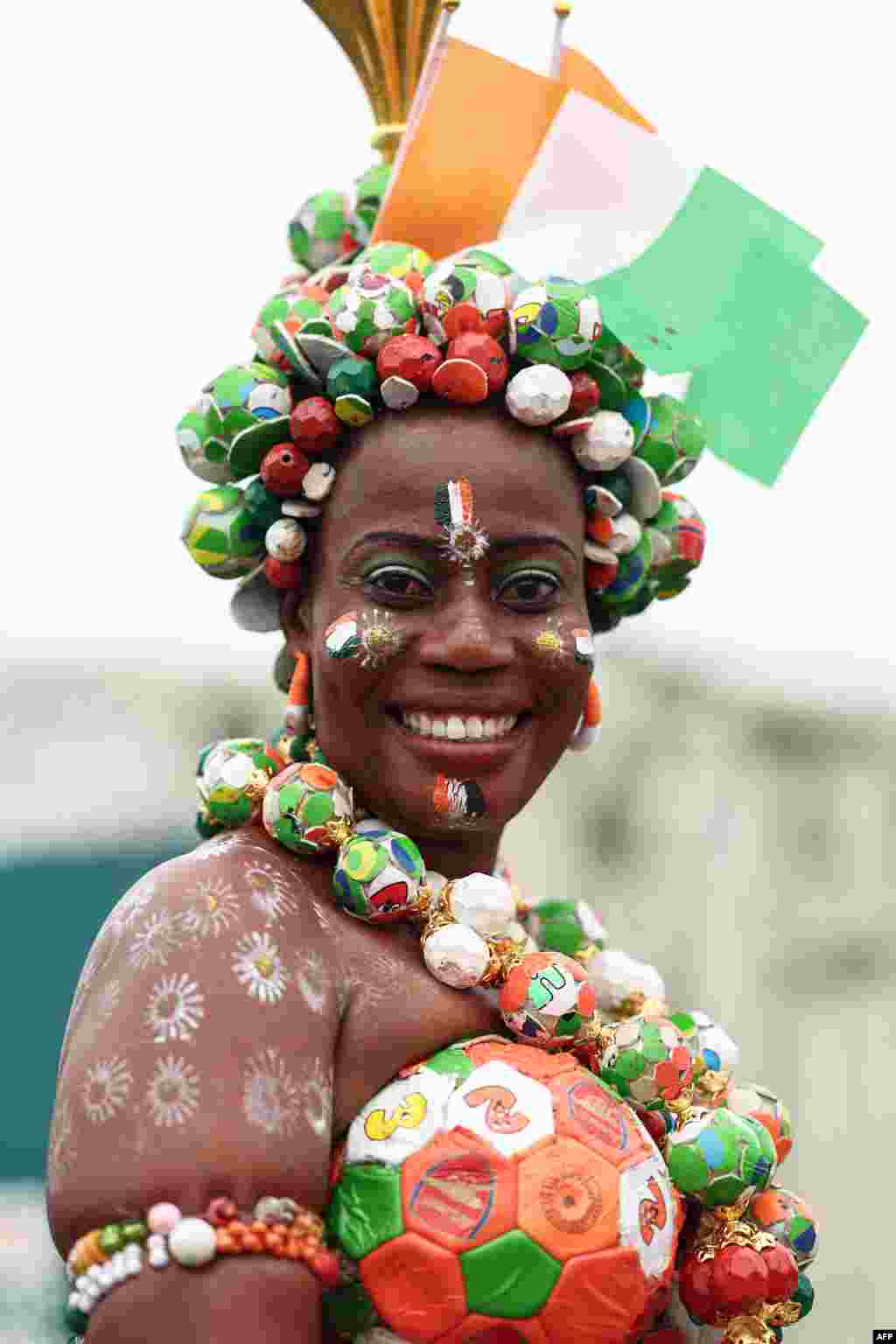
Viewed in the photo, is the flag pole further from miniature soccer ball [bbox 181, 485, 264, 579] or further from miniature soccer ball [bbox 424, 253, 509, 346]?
miniature soccer ball [bbox 181, 485, 264, 579]

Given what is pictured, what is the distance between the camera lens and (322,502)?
107 inches

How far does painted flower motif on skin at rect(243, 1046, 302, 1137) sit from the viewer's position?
2166 mm

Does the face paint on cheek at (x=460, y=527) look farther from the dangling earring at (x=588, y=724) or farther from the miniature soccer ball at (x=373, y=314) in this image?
the dangling earring at (x=588, y=724)

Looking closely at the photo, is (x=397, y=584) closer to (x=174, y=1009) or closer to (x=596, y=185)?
(x=174, y=1009)

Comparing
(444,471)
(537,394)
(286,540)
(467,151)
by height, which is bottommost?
(286,540)

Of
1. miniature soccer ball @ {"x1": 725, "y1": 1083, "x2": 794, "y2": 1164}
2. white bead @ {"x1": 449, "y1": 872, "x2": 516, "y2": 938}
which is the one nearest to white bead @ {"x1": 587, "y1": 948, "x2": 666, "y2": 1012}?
miniature soccer ball @ {"x1": 725, "y1": 1083, "x2": 794, "y2": 1164}

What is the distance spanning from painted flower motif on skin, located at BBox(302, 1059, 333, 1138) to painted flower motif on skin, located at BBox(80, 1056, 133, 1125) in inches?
8.8

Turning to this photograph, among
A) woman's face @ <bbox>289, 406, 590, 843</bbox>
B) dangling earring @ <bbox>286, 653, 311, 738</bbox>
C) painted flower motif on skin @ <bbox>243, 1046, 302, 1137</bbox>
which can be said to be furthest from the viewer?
dangling earring @ <bbox>286, 653, 311, 738</bbox>

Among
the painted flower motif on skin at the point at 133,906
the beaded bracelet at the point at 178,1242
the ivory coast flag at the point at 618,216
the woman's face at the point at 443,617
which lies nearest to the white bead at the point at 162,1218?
the beaded bracelet at the point at 178,1242

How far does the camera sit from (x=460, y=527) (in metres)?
2.56

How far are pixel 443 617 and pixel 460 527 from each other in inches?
5.2

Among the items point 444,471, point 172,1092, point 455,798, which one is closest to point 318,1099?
point 172,1092

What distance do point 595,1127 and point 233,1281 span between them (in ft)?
1.80

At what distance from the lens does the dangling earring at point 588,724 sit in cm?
300
